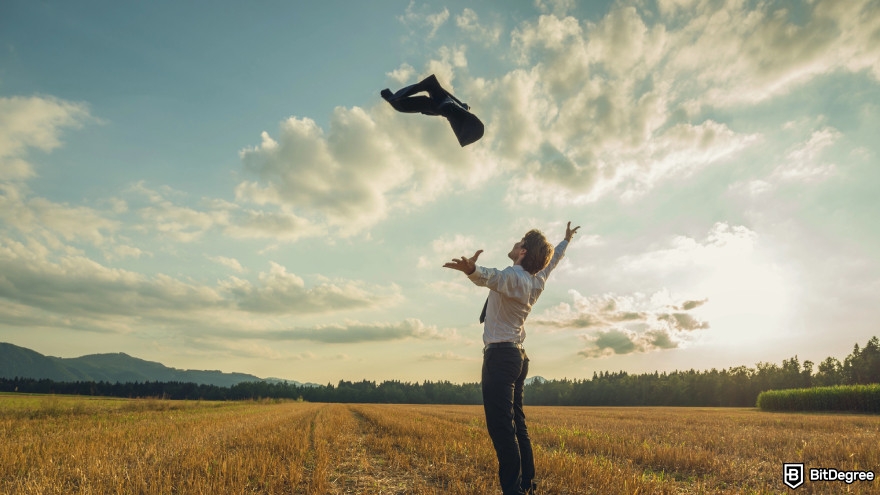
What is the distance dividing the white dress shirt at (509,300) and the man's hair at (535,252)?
9 centimetres

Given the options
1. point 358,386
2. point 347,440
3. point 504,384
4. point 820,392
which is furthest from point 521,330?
point 358,386

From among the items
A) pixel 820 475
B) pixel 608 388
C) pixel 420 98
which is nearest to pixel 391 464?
pixel 420 98

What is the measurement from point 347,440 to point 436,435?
7.91 ft

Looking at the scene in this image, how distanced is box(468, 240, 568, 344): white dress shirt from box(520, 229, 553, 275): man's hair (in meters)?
0.09

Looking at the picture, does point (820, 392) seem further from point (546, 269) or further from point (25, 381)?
point (25, 381)

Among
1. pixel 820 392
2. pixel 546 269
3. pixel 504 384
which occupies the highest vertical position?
pixel 546 269

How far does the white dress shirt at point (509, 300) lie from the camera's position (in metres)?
4.40

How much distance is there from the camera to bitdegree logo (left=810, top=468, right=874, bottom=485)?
297 inches

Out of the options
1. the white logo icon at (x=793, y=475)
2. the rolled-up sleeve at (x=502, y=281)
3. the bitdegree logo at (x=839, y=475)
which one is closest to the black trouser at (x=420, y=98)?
the rolled-up sleeve at (x=502, y=281)

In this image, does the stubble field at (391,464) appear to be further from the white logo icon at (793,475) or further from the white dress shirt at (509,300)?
the white dress shirt at (509,300)

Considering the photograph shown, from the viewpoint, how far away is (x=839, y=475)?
8.01 m

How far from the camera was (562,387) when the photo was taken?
13325cm

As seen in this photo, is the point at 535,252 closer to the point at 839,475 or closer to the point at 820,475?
the point at 820,475

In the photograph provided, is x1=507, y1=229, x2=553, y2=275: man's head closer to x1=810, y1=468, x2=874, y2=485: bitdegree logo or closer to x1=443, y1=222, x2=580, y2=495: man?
x1=443, y1=222, x2=580, y2=495: man
